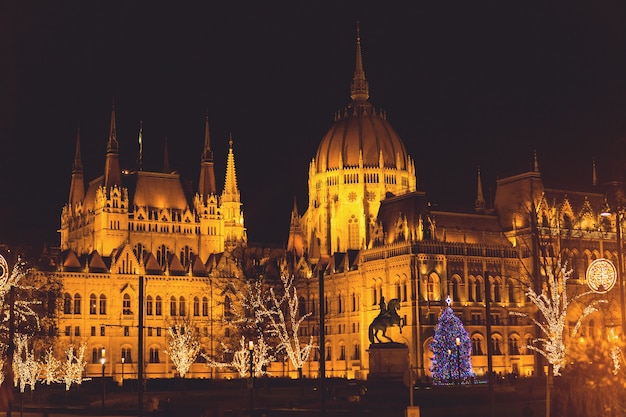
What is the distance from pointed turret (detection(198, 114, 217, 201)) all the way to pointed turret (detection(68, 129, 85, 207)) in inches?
577

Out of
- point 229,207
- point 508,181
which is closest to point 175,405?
point 508,181

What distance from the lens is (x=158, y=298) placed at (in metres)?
128

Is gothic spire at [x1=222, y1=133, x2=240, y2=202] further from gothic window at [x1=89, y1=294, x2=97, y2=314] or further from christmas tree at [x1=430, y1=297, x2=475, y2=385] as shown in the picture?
christmas tree at [x1=430, y1=297, x2=475, y2=385]

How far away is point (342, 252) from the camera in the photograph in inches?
5310

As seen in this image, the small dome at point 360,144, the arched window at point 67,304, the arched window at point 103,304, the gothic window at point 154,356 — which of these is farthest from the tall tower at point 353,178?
the arched window at point 67,304

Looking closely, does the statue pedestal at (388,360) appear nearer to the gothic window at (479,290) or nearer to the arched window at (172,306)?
the gothic window at (479,290)

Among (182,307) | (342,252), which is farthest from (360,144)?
(182,307)

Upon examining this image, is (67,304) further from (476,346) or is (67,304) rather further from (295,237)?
(476,346)

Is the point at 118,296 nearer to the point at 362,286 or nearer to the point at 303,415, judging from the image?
the point at 362,286

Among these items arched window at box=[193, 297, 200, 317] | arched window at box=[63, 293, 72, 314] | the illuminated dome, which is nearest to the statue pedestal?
arched window at box=[63, 293, 72, 314]

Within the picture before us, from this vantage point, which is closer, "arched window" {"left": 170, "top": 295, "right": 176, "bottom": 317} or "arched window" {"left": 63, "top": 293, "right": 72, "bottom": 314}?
"arched window" {"left": 63, "top": 293, "right": 72, "bottom": 314}

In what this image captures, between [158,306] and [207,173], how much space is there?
2469 cm

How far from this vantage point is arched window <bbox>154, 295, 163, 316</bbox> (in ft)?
416

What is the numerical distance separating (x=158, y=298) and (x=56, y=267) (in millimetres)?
11881
